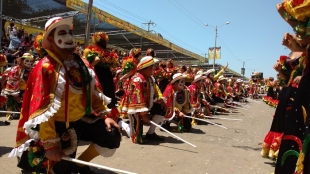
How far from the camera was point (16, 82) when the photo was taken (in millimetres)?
8727

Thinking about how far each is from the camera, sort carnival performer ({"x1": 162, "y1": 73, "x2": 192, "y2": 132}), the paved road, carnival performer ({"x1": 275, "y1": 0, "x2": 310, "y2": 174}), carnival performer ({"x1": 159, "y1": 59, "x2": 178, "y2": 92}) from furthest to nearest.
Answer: carnival performer ({"x1": 159, "y1": 59, "x2": 178, "y2": 92})
carnival performer ({"x1": 162, "y1": 73, "x2": 192, "y2": 132})
the paved road
carnival performer ({"x1": 275, "y1": 0, "x2": 310, "y2": 174})

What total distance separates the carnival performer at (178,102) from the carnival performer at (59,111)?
395 cm

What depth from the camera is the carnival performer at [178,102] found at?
7.75 meters

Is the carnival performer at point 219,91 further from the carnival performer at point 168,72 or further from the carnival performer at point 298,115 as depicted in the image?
the carnival performer at point 298,115

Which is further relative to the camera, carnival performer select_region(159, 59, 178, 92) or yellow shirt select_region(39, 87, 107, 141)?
carnival performer select_region(159, 59, 178, 92)

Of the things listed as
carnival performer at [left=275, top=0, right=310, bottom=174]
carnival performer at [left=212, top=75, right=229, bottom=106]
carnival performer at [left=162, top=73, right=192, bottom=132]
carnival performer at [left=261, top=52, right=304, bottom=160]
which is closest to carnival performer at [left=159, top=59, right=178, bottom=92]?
carnival performer at [left=162, top=73, right=192, bottom=132]

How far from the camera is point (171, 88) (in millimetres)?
8062

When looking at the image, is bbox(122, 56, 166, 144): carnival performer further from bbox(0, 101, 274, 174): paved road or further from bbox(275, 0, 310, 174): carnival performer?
bbox(275, 0, 310, 174): carnival performer

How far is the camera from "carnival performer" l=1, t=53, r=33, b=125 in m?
8.67

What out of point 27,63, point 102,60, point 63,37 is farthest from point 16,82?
point 63,37

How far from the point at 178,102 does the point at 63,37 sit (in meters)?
5.61

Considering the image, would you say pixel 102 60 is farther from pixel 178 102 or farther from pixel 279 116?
pixel 178 102

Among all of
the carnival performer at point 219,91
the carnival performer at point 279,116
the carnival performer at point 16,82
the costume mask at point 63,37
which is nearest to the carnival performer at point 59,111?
the costume mask at point 63,37

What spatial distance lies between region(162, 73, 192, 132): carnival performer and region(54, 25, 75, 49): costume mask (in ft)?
14.7
